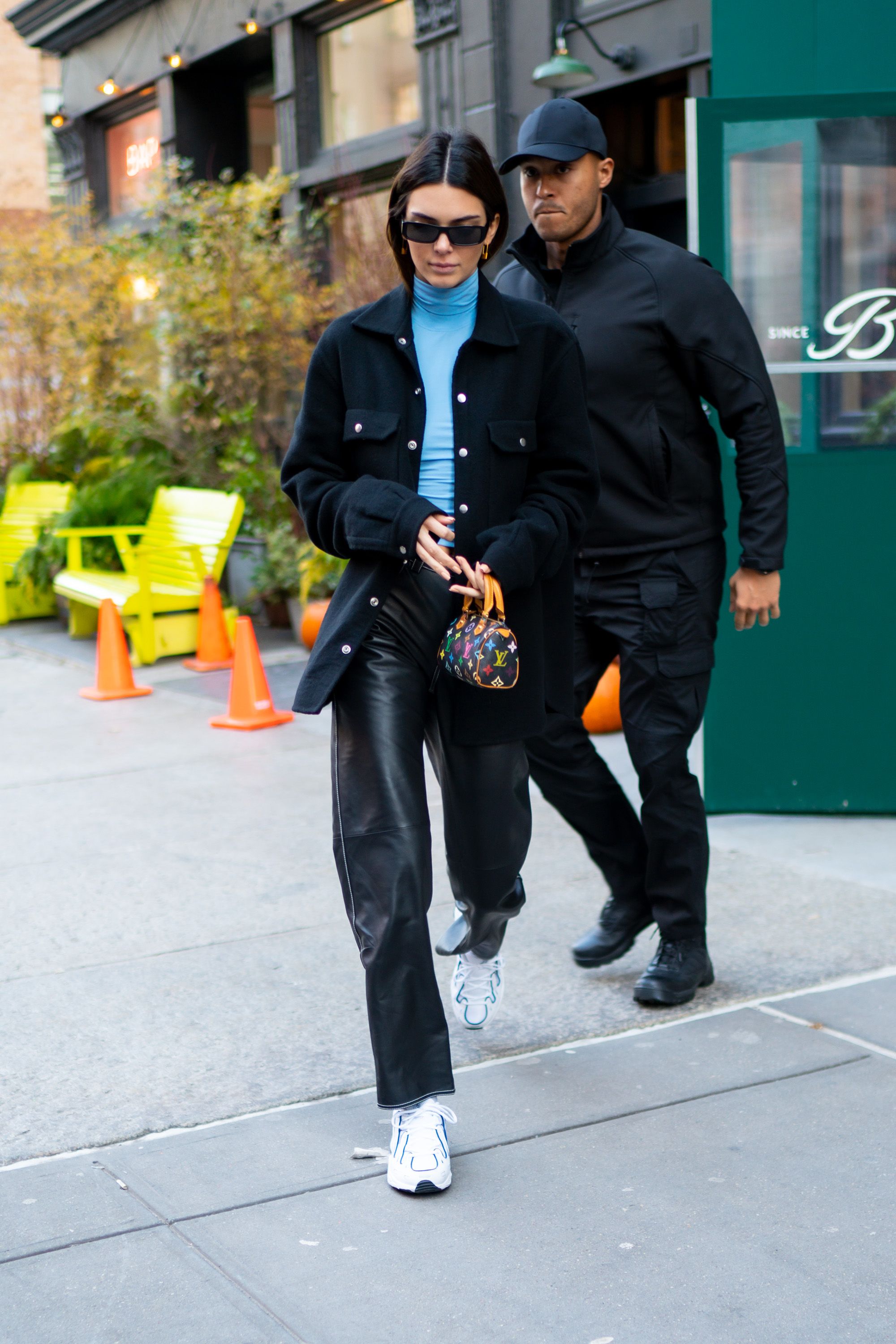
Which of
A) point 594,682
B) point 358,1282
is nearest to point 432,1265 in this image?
point 358,1282

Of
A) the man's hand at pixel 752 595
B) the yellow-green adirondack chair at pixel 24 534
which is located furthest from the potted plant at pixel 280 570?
the man's hand at pixel 752 595

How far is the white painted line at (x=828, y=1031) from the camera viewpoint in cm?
349

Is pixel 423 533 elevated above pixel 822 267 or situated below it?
below

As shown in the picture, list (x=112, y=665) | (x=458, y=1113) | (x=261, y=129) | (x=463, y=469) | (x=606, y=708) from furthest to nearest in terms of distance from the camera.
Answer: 1. (x=261, y=129)
2. (x=112, y=665)
3. (x=606, y=708)
4. (x=458, y=1113)
5. (x=463, y=469)

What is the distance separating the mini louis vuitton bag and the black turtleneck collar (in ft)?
3.87

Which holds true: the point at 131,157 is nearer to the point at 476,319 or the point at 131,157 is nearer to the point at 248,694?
the point at 248,694

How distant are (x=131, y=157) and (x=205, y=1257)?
1527 cm

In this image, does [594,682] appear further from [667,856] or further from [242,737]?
[242,737]

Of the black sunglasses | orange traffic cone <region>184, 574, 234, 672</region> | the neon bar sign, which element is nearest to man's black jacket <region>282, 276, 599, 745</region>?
the black sunglasses

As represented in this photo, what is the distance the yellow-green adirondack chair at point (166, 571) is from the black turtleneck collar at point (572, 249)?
5.63m

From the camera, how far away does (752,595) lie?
373 cm

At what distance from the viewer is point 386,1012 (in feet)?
9.50

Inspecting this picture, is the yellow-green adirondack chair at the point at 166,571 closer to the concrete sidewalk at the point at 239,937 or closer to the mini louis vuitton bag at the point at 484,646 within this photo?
the concrete sidewalk at the point at 239,937

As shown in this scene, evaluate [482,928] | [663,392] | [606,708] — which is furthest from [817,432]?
[482,928]
